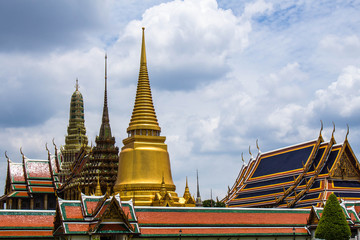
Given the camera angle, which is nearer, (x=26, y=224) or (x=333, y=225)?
(x=26, y=224)

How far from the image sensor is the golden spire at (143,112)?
46406 millimetres

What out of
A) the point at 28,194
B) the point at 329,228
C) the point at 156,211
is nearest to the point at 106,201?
the point at 156,211

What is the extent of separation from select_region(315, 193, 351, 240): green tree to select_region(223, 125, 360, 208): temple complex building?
608cm

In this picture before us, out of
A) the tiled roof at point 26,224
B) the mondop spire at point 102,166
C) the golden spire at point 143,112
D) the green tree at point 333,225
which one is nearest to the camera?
the tiled roof at point 26,224

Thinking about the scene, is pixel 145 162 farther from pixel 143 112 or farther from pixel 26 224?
pixel 26 224

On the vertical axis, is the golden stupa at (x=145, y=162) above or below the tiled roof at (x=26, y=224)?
above

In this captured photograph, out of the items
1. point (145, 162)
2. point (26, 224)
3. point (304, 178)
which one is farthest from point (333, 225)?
point (145, 162)

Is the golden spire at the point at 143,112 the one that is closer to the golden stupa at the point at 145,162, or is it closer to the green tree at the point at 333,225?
the golden stupa at the point at 145,162

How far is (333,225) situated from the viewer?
30.9 m

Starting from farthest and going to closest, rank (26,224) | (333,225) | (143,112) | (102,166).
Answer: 1. (102,166)
2. (143,112)
3. (333,225)
4. (26,224)

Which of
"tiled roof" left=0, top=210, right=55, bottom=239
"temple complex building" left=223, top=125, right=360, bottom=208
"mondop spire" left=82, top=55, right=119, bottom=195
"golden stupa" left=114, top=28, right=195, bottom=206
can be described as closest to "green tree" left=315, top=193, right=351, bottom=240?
"temple complex building" left=223, top=125, right=360, bottom=208

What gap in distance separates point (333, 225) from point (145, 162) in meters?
18.4

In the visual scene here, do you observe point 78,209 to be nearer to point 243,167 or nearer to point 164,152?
point 164,152

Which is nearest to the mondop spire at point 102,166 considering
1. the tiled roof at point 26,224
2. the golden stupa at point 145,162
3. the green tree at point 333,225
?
the golden stupa at point 145,162
